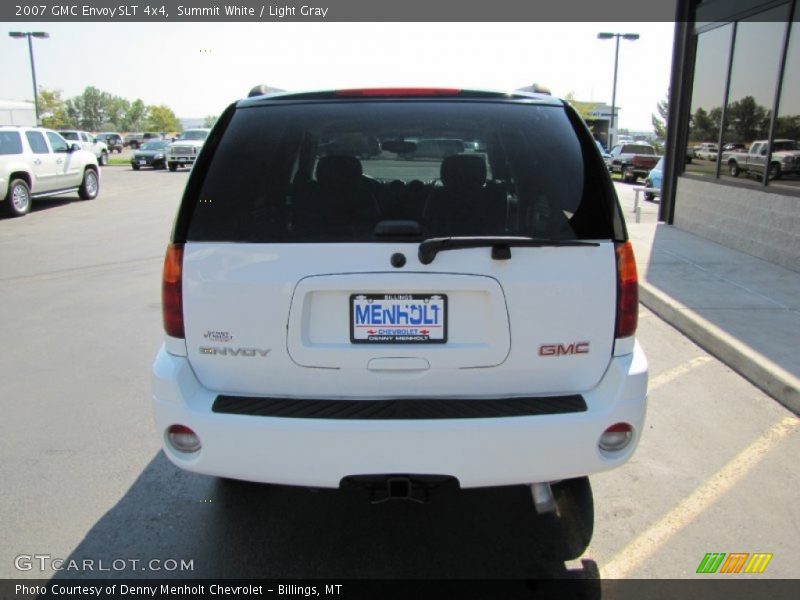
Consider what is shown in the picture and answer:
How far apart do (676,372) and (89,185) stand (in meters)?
18.0

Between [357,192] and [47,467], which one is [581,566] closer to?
[357,192]

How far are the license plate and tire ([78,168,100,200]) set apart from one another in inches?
720

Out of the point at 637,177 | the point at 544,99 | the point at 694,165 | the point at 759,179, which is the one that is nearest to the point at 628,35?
the point at 637,177

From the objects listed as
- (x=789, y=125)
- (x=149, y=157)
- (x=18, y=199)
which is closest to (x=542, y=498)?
(x=789, y=125)

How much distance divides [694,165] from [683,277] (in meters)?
4.50

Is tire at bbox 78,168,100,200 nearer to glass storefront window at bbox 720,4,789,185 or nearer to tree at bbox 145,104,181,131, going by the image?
glass storefront window at bbox 720,4,789,185

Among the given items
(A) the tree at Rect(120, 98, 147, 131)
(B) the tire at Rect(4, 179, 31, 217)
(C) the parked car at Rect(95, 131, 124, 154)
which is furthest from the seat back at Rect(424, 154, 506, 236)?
(A) the tree at Rect(120, 98, 147, 131)

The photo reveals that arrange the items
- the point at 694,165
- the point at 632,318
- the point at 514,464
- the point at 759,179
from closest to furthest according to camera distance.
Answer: the point at 514,464 < the point at 632,318 < the point at 759,179 < the point at 694,165

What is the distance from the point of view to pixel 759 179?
9.06m

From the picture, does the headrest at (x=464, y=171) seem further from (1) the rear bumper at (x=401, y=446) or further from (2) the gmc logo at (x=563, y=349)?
(1) the rear bumper at (x=401, y=446)

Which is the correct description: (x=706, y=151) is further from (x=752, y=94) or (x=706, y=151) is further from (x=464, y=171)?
(x=464, y=171)

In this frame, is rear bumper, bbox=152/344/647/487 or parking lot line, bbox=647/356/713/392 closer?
rear bumper, bbox=152/344/647/487

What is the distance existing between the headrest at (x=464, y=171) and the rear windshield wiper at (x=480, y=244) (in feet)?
1.23

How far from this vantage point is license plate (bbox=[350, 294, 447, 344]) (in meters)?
2.46
